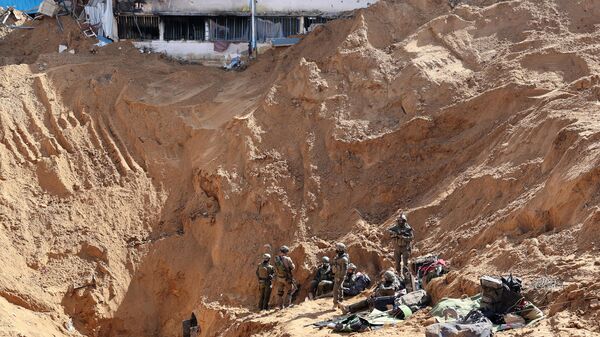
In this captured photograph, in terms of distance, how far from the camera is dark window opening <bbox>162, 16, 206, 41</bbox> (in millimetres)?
29516

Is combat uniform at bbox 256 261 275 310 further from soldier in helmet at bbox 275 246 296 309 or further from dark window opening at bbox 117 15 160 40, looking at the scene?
dark window opening at bbox 117 15 160 40

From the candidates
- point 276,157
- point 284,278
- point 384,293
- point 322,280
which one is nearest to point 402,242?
point 384,293

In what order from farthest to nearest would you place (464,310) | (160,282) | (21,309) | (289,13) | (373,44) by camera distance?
(289,13) < (373,44) < (160,282) < (21,309) < (464,310)

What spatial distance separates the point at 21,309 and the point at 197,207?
476 centimetres

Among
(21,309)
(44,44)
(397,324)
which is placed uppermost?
→ (44,44)

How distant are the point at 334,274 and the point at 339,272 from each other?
0.73 metres

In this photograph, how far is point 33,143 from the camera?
81.4 ft

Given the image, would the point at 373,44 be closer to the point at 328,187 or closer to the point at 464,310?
the point at 328,187

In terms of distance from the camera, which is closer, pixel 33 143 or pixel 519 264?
pixel 519 264

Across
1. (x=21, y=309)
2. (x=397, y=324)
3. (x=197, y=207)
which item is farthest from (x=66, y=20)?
(x=397, y=324)

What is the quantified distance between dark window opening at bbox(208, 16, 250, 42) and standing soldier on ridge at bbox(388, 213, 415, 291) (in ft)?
36.1

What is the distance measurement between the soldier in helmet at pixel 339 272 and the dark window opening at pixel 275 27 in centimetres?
1075

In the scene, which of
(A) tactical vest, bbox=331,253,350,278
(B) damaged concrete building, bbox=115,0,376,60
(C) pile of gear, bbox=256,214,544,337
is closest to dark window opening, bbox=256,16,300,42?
(B) damaged concrete building, bbox=115,0,376,60

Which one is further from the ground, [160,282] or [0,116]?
[0,116]
